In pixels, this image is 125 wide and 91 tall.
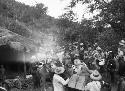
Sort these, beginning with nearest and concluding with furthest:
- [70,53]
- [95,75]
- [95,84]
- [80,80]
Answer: [95,84] → [95,75] → [80,80] → [70,53]

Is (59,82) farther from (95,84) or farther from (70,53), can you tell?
(70,53)

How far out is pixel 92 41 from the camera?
20.2 meters

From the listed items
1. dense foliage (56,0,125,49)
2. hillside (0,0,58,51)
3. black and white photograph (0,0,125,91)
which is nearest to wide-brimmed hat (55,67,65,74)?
black and white photograph (0,0,125,91)

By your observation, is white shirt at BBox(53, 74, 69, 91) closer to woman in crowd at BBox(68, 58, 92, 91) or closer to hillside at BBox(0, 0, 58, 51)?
woman in crowd at BBox(68, 58, 92, 91)

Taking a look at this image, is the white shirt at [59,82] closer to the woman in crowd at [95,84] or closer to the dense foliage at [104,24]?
the woman in crowd at [95,84]

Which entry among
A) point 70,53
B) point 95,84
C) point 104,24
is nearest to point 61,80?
point 95,84

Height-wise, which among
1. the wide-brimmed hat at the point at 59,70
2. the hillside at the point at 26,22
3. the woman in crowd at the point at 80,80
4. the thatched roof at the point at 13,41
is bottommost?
the woman in crowd at the point at 80,80

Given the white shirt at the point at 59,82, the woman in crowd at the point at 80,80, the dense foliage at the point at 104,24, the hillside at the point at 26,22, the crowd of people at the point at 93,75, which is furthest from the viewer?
the hillside at the point at 26,22

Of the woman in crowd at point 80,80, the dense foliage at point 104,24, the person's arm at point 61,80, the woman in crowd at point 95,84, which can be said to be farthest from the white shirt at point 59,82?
the dense foliage at point 104,24

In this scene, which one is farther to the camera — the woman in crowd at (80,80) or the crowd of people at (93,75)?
the woman in crowd at (80,80)

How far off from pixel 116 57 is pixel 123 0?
25.0 feet

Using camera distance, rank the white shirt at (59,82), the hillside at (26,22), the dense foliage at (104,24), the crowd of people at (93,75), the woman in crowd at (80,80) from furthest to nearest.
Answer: the hillside at (26,22) < the dense foliage at (104,24) < the woman in crowd at (80,80) < the crowd of people at (93,75) < the white shirt at (59,82)

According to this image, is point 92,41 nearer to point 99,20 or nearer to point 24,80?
point 99,20

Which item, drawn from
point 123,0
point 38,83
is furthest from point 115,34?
point 38,83
